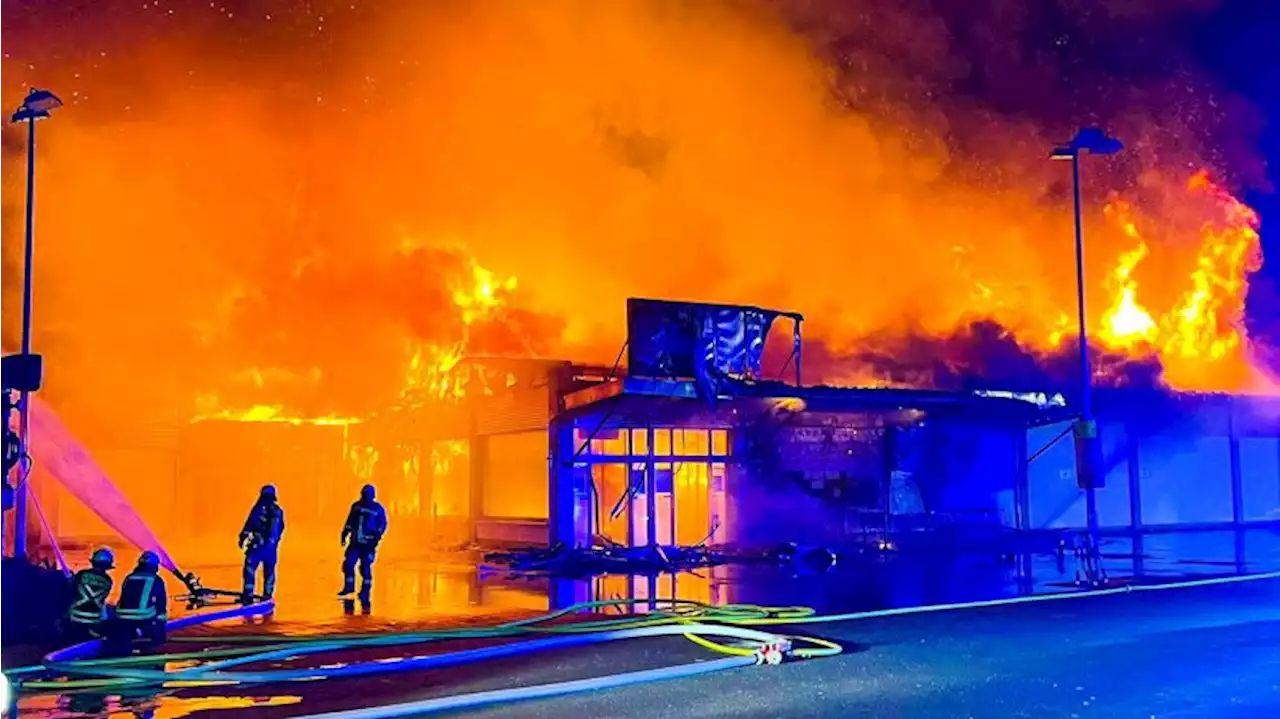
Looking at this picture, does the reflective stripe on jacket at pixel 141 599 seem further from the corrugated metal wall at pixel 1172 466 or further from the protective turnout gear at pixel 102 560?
the corrugated metal wall at pixel 1172 466

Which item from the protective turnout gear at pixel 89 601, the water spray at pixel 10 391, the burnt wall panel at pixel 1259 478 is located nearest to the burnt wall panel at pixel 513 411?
the water spray at pixel 10 391

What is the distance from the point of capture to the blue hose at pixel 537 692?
791 cm

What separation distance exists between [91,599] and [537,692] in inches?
205

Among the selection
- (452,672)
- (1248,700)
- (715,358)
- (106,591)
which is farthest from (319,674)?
(715,358)

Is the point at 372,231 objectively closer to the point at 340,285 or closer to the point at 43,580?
the point at 340,285

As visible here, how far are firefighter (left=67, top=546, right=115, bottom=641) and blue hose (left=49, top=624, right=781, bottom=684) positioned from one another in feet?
4.04

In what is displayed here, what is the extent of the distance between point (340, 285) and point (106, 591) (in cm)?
2599

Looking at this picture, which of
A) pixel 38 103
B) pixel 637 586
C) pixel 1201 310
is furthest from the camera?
pixel 1201 310

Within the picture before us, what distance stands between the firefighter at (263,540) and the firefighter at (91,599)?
3826 millimetres

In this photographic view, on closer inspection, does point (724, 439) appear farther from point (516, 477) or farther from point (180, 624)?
point (180, 624)

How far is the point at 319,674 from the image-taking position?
9578 mm

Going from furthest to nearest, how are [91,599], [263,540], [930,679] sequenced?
[263,540] → [91,599] → [930,679]

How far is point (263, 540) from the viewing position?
50.4ft

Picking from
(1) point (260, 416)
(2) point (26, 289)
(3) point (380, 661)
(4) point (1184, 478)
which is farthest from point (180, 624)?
(4) point (1184, 478)
